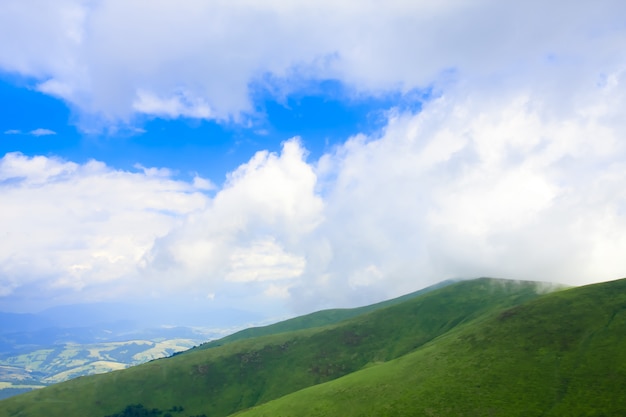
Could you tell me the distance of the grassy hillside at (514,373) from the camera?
114562 millimetres

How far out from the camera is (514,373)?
13062 centimetres

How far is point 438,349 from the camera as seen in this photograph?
167 meters

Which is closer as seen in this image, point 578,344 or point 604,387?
point 604,387

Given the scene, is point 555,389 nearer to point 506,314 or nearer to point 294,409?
point 506,314

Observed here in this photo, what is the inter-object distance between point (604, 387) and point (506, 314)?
6292 cm

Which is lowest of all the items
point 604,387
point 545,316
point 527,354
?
point 604,387

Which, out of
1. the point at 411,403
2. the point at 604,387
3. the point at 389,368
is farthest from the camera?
the point at 389,368

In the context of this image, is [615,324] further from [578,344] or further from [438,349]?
[438,349]

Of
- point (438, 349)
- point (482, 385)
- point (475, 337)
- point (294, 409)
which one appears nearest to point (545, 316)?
point (475, 337)

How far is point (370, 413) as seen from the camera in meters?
127

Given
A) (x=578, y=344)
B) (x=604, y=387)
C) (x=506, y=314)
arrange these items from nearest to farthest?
1. (x=604, y=387)
2. (x=578, y=344)
3. (x=506, y=314)

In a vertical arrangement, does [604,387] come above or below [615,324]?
below

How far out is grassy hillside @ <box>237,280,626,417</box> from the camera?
11456 cm

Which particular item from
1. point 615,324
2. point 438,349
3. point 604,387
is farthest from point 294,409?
point 615,324
